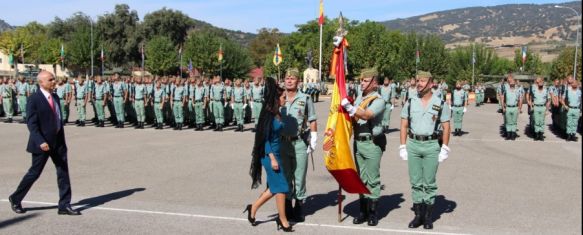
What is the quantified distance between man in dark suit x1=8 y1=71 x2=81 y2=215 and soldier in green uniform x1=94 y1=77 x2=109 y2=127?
12.7m

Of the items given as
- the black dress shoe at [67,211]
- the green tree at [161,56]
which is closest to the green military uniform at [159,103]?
the black dress shoe at [67,211]

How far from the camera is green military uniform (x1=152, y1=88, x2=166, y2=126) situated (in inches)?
744

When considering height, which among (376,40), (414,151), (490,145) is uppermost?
(376,40)

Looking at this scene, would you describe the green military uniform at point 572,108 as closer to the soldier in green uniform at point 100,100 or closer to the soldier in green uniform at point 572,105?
the soldier in green uniform at point 572,105

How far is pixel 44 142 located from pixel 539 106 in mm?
13808

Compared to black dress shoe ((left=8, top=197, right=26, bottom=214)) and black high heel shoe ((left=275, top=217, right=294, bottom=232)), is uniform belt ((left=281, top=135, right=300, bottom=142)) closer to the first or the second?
black high heel shoe ((left=275, top=217, right=294, bottom=232))

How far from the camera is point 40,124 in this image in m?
7.18

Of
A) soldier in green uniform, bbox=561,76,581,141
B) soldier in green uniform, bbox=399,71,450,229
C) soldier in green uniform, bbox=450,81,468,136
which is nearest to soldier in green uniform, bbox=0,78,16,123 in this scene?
soldier in green uniform, bbox=450,81,468,136

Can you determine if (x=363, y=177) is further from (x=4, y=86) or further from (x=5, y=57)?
(x=5, y=57)

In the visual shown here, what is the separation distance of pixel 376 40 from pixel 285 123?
71.6m

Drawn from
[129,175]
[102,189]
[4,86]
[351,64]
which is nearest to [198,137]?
[129,175]

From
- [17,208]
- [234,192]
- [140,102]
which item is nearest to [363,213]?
[234,192]

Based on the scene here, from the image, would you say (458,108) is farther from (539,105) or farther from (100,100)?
(100,100)

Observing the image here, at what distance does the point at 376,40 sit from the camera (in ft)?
253
